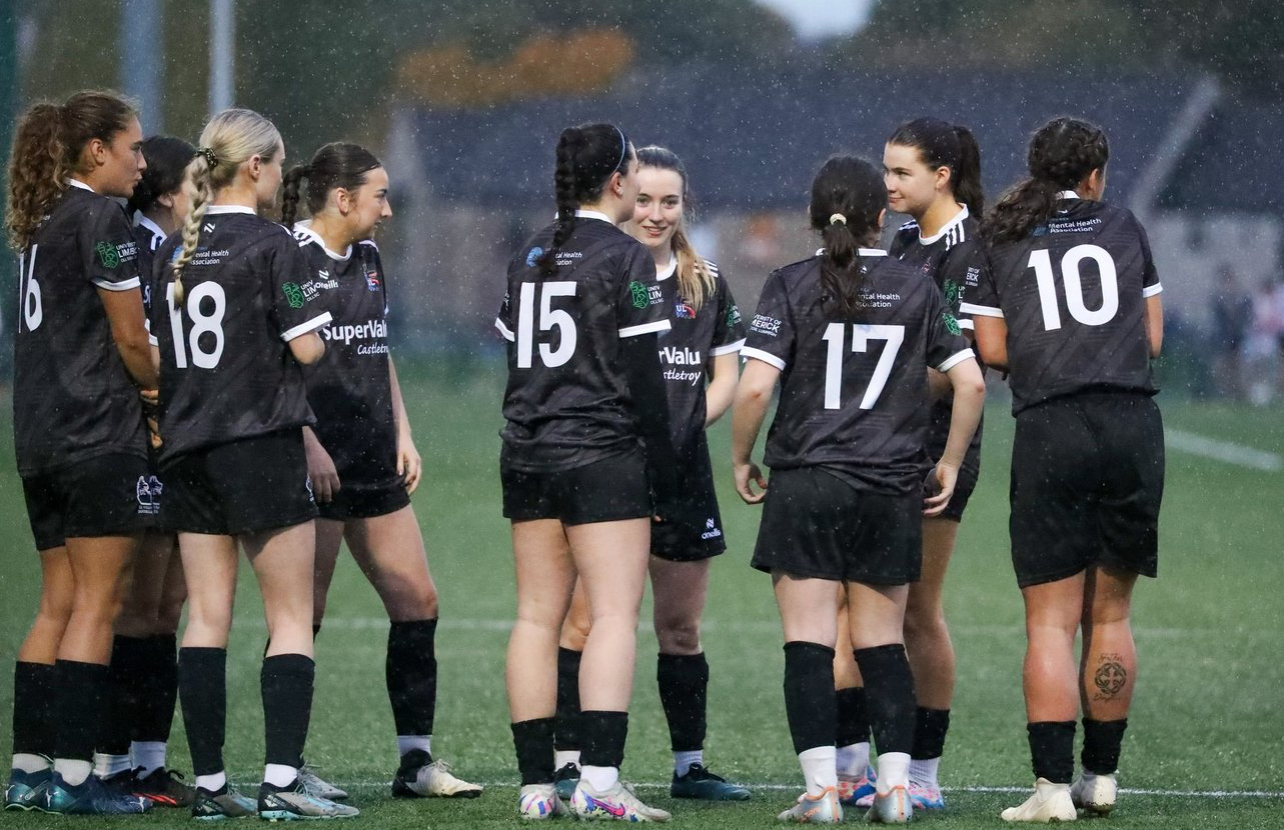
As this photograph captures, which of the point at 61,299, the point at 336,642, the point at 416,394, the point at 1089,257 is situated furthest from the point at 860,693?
the point at 416,394

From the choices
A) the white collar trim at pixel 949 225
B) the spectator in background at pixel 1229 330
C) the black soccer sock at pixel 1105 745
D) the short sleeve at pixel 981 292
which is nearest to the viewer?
the black soccer sock at pixel 1105 745

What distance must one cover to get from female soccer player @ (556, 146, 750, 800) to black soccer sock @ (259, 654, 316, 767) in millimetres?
858

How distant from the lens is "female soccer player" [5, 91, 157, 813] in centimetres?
508

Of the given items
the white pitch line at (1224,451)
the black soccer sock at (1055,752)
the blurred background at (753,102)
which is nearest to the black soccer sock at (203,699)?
the black soccer sock at (1055,752)

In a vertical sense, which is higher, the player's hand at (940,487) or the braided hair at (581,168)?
the braided hair at (581,168)

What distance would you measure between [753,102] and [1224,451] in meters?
18.8

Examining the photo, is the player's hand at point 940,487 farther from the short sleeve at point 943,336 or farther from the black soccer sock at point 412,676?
the black soccer sock at point 412,676

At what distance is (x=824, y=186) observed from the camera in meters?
4.90

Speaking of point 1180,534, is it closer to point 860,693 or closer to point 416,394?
point 860,693

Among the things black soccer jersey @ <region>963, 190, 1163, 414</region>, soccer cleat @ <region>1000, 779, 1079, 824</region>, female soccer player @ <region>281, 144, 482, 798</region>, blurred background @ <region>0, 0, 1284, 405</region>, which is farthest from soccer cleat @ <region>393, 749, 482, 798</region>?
blurred background @ <region>0, 0, 1284, 405</region>

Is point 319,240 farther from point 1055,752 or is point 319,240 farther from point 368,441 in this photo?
point 1055,752

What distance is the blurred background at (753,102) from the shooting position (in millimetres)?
36438

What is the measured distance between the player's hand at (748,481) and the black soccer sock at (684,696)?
0.68 meters

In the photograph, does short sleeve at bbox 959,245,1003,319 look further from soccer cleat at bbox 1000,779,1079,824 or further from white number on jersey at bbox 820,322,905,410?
soccer cleat at bbox 1000,779,1079,824
